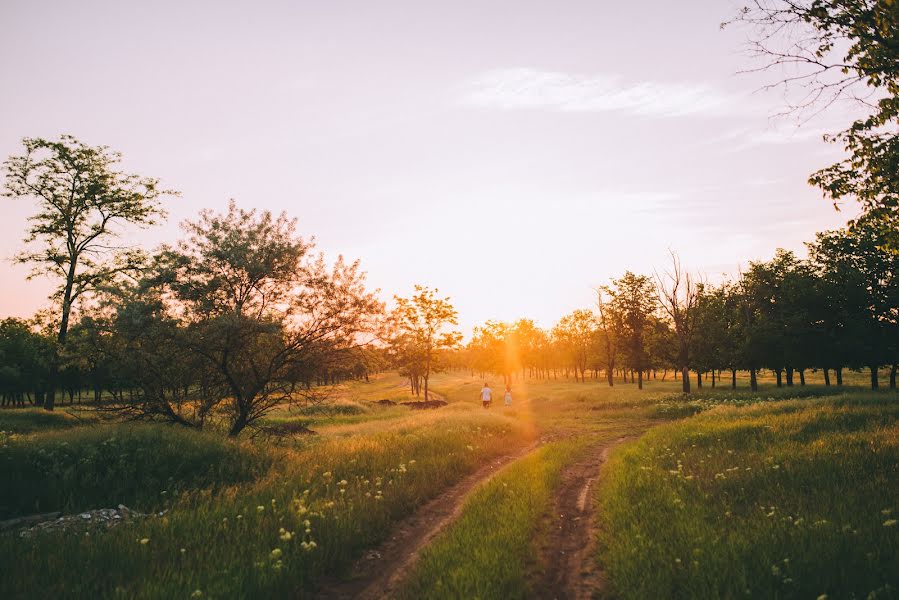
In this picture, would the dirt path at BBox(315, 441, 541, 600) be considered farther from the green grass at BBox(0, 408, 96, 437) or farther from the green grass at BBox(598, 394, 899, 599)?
the green grass at BBox(0, 408, 96, 437)

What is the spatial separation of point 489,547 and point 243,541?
164 inches

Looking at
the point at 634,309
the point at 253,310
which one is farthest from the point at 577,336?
the point at 253,310

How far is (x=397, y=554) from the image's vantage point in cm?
704

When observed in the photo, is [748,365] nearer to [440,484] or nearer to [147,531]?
[440,484]

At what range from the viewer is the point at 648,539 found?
6.82 m

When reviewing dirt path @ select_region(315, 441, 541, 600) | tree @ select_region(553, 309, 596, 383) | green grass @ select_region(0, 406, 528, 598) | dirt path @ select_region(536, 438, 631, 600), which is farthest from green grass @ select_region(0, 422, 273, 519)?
tree @ select_region(553, 309, 596, 383)

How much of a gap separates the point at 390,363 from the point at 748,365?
51277mm

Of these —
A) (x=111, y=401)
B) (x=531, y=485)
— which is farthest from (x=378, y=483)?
(x=111, y=401)

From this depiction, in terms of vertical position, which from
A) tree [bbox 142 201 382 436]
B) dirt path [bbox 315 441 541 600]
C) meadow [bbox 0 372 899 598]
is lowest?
dirt path [bbox 315 441 541 600]

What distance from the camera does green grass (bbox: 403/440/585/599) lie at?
5.57 metres

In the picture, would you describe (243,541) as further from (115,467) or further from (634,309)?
(634,309)

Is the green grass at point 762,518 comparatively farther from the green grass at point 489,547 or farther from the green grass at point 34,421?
the green grass at point 34,421

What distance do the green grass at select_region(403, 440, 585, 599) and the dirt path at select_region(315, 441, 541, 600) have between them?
1.03ft

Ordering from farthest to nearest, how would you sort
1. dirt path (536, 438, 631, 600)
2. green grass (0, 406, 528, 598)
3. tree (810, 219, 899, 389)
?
tree (810, 219, 899, 389) → dirt path (536, 438, 631, 600) → green grass (0, 406, 528, 598)
